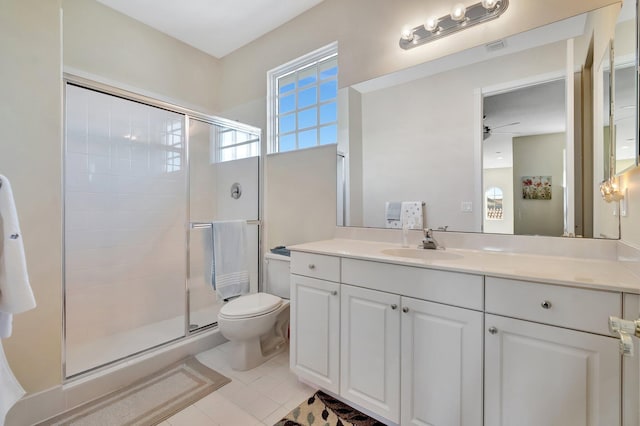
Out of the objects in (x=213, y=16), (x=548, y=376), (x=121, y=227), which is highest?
(x=213, y=16)

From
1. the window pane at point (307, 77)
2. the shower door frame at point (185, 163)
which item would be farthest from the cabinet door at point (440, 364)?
the window pane at point (307, 77)

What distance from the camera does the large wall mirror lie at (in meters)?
1.20

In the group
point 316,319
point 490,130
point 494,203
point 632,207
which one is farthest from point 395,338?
point 490,130

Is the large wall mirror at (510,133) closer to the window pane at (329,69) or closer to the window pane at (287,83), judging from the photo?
the window pane at (329,69)

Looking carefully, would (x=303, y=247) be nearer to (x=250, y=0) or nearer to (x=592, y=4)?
(x=592, y=4)

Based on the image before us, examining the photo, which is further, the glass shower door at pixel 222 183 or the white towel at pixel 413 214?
the glass shower door at pixel 222 183

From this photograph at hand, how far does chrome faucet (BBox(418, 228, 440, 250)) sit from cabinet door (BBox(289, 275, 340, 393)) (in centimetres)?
58

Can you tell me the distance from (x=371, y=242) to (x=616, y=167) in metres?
1.22

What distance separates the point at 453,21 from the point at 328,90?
41.0 inches

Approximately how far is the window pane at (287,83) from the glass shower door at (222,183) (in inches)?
20.1

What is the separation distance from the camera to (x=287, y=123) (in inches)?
104

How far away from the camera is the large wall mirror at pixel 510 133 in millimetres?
1199

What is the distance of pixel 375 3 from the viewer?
76.7 inches

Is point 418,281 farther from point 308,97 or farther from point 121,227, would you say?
point 121,227
